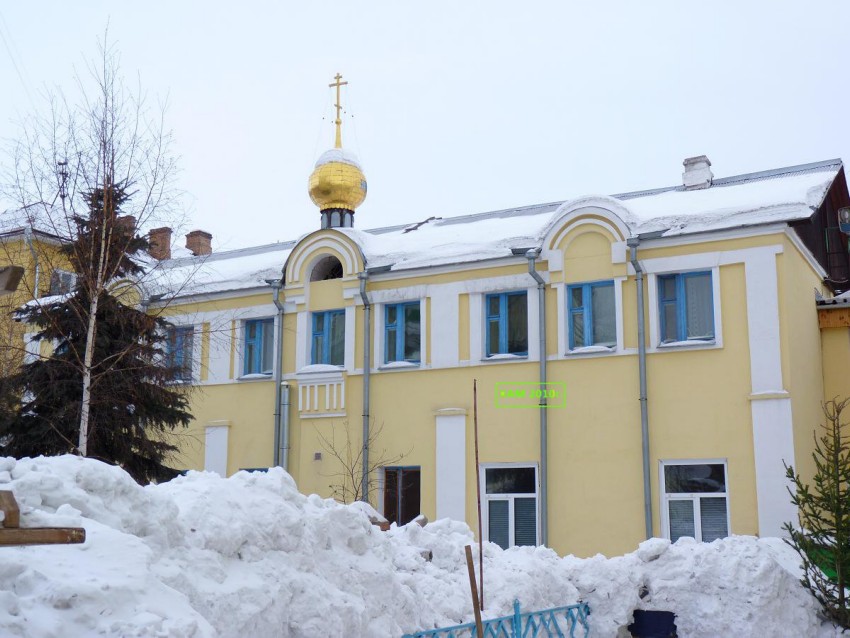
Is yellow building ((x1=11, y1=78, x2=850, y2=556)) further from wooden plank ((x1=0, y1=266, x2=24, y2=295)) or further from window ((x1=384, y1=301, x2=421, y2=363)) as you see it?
wooden plank ((x1=0, y1=266, x2=24, y2=295))

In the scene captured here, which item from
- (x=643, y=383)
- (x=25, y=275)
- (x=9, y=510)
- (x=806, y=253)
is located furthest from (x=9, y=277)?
(x=806, y=253)

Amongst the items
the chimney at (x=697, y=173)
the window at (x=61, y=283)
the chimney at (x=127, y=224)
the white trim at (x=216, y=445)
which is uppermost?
the chimney at (x=697, y=173)

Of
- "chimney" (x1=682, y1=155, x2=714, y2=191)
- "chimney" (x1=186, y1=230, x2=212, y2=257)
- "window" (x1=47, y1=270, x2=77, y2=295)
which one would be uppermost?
"chimney" (x1=186, y1=230, x2=212, y2=257)

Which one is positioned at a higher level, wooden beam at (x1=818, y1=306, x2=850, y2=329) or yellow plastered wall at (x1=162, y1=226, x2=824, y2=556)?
wooden beam at (x1=818, y1=306, x2=850, y2=329)

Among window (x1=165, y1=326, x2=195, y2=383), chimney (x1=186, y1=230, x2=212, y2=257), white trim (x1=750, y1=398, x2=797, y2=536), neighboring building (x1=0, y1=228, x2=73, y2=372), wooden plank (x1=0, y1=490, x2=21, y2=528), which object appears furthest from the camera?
chimney (x1=186, y1=230, x2=212, y2=257)

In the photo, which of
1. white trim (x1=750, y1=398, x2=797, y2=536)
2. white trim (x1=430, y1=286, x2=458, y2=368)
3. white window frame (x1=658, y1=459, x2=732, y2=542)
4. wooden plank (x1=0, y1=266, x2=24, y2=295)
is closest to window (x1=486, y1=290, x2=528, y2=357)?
white trim (x1=430, y1=286, x2=458, y2=368)

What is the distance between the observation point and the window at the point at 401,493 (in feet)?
61.2

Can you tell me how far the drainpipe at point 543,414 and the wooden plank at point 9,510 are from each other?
12648 millimetres

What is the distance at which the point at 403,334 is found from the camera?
19328 millimetres

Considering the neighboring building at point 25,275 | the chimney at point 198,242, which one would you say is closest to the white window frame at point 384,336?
the neighboring building at point 25,275

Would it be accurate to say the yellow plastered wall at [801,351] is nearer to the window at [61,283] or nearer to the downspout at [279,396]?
the downspout at [279,396]

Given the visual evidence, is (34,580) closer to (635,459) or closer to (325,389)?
(635,459)

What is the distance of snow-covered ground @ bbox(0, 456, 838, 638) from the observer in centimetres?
546

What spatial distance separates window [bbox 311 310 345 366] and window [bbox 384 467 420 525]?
250cm
